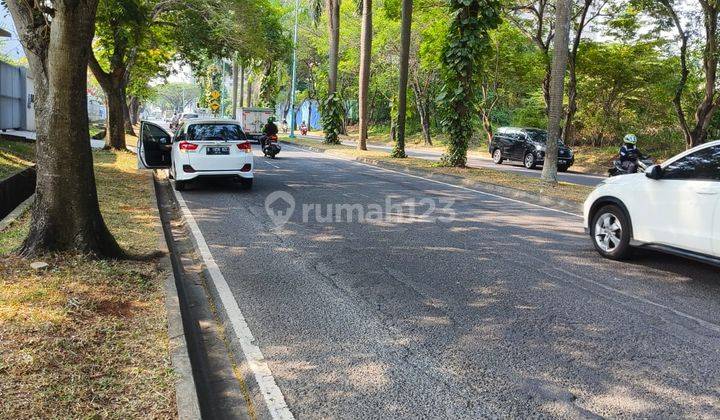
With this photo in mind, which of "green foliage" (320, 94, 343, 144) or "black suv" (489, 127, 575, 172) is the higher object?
"green foliage" (320, 94, 343, 144)

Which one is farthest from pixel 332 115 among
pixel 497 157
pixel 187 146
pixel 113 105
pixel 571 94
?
pixel 187 146

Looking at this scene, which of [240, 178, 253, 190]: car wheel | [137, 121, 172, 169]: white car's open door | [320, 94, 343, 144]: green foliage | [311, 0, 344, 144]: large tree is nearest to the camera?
[240, 178, 253, 190]: car wheel

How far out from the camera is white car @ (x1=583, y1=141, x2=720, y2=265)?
21.0 ft

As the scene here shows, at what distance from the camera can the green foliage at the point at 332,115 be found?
35.6 metres

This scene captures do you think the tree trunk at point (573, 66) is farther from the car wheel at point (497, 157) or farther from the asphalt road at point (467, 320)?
the asphalt road at point (467, 320)

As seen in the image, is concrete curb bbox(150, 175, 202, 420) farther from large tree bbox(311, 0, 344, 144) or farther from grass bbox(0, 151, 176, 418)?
large tree bbox(311, 0, 344, 144)

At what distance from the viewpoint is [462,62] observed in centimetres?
1914

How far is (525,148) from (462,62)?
859 centimetres

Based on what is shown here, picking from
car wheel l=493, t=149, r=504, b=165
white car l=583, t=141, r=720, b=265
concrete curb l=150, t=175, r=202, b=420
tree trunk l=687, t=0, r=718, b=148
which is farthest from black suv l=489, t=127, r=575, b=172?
concrete curb l=150, t=175, r=202, b=420

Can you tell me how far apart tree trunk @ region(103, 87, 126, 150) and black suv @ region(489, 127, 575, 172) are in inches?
675

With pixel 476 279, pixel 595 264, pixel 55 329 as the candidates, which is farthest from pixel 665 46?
pixel 55 329

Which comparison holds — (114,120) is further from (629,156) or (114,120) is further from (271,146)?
(629,156)

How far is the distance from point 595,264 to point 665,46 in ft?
76.7

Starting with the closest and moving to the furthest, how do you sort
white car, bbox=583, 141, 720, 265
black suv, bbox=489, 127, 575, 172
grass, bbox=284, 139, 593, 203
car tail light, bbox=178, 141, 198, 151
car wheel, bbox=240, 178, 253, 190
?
white car, bbox=583, 141, 720, 265 → car tail light, bbox=178, 141, 198, 151 → car wheel, bbox=240, 178, 253, 190 → grass, bbox=284, 139, 593, 203 → black suv, bbox=489, 127, 575, 172
